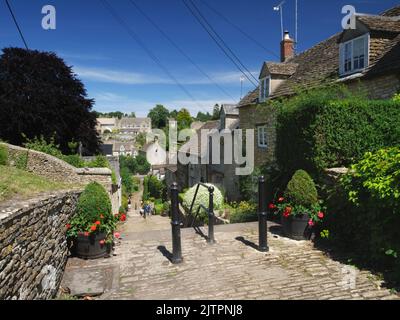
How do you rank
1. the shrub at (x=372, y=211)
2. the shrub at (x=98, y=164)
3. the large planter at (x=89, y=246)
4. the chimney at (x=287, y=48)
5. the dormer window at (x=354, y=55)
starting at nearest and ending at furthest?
1. the shrub at (x=372, y=211)
2. the large planter at (x=89, y=246)
3. the dormer window at (x=354, y=55)
4. the shrub at (x=98, y=164)
5. the chimney at (x=287, y=48)

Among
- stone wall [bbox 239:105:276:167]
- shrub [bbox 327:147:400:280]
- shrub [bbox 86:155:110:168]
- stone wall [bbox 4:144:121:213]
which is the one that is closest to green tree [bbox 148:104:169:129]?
stone wall [bbox 239:105:276:167]

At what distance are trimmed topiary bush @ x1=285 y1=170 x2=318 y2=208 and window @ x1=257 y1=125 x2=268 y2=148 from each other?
10.4m

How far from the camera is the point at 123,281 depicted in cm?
468

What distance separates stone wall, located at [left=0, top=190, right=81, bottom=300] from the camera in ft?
9.95

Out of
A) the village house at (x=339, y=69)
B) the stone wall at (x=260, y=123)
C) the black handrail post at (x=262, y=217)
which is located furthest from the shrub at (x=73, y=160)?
the black handrail post at (x=262, y=217)

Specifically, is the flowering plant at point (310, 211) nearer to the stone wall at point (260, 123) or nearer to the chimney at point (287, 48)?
the stone wall at point (260, 123)

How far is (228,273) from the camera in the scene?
15.8 feet

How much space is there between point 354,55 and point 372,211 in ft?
30.3

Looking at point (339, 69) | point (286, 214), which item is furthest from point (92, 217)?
point (339, 69)

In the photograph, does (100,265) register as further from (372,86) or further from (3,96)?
(3,96)

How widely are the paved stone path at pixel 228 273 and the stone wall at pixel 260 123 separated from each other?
9.77 m

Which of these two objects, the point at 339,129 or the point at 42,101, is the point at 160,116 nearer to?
the point at 42,101

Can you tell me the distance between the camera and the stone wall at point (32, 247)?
3033mm

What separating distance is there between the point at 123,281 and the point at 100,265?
0.81 meters
